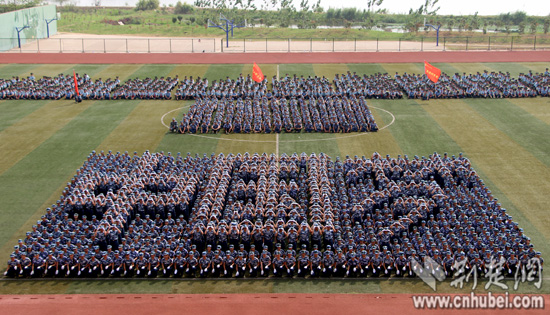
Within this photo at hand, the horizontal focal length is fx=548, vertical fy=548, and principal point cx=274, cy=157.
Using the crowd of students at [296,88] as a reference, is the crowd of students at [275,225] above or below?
below

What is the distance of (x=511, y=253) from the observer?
1991 cm

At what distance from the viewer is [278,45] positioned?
7975 centimetres

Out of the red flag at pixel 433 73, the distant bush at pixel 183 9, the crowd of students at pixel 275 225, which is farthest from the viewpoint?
the distant bush at pixel 183 9

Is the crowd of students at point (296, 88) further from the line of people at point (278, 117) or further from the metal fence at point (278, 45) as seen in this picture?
the metal fence at point (278, 45)

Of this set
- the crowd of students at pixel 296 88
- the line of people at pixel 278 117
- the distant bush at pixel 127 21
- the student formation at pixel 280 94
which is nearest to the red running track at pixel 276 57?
the student formation at pixel 280 94

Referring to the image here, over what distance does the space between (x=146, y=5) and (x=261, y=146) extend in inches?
5092

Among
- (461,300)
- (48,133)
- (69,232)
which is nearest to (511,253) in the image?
(461,300)

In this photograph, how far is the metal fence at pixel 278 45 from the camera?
74188 millimetres

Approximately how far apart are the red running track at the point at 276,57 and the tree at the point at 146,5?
286ft

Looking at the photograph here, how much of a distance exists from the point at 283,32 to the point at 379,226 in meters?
79.1

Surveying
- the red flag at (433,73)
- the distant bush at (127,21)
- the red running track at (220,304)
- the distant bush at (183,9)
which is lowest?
the red running track at (220,304)

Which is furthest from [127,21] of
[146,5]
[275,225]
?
[275,225]

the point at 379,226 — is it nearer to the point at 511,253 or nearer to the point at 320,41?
the point at 511,253

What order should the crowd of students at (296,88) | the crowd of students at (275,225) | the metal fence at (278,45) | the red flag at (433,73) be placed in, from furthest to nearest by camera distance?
the metal fence at (278,45) < the red flag at (433,73) < the crowd of students at (296,88) < the crowd of students at (275,225)
